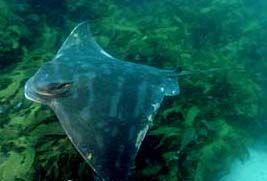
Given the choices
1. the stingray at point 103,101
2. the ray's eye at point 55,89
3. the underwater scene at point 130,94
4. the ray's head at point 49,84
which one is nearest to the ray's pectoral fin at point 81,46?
the underwater scene at point 130,94

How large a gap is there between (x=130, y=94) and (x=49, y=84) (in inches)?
38.0

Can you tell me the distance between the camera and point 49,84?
4234mm

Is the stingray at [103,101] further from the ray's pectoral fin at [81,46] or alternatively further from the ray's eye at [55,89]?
the ray's pectoral fin at [81,46]

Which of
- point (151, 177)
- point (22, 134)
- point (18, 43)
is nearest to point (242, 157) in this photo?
point (151, 177)

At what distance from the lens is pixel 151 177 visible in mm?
4816

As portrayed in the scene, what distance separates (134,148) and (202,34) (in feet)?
20.8

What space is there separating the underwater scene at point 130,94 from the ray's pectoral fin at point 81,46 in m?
0.02

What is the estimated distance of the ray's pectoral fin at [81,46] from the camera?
5438 mm

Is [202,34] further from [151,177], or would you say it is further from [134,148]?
[134,148]

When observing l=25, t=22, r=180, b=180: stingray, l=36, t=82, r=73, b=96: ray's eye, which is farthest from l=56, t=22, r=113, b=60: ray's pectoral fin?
l=36, t=82, r=73, b=96: ray's eye

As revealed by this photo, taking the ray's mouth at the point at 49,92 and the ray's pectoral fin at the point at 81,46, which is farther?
the ray's pectoral fin at the point at 81,46

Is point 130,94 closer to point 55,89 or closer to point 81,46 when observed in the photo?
point 55,89

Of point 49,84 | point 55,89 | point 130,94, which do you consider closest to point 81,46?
point 49,84

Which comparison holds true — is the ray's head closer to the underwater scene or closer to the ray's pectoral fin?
the underwater scene
